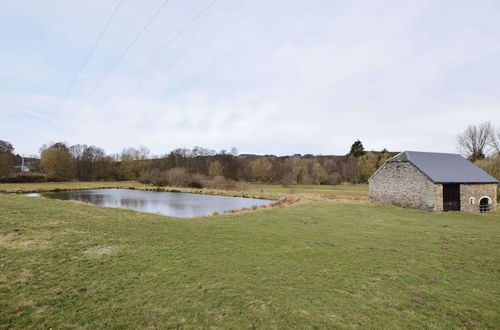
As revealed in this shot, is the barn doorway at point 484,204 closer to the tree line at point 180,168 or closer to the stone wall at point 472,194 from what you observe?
the stone wall at point 472,194

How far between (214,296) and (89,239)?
237 inches

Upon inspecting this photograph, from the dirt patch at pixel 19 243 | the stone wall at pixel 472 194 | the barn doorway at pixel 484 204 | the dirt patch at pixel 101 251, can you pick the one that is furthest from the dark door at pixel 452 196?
the dirt patch at pixel 19 243

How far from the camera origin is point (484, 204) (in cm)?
2166

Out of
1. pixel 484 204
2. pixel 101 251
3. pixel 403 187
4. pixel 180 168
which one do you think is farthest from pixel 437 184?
pixel 180 168

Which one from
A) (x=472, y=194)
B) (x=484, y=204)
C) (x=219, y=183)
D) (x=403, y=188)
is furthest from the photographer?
(x=219, y=183)

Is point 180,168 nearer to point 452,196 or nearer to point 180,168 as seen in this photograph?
point 180,168

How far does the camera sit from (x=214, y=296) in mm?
5109

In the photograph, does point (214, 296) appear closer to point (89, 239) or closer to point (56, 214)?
point (89, 239)

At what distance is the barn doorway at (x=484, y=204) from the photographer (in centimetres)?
2145

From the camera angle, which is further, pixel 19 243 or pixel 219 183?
pixel 219 183

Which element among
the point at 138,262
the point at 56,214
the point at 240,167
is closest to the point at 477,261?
the point at 138,262

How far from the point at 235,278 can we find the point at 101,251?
437cm

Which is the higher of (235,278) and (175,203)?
(235,278)

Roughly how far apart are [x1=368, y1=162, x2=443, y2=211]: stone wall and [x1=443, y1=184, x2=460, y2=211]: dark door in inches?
50.5
